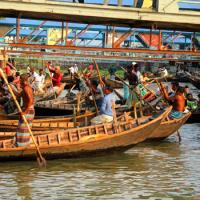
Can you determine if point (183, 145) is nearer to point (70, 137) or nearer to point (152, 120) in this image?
point (152, 120)

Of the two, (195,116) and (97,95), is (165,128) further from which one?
(195,116)

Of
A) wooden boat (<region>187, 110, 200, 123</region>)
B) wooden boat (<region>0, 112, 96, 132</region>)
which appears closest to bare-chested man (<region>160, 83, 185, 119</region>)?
wooden boat (<region>0, 112, 96, 132</region>)

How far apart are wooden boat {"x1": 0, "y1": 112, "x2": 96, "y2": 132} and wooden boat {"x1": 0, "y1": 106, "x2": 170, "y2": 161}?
1.74 m

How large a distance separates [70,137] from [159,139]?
3998mm

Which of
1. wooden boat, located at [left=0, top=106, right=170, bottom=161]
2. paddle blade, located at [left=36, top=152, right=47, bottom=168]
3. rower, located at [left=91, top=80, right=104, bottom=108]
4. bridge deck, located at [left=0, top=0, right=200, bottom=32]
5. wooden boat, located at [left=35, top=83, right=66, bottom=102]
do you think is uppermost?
bridge deck, located at [left=0, top=0, right=200, bottom=32]

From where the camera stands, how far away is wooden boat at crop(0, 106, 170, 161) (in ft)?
43.7

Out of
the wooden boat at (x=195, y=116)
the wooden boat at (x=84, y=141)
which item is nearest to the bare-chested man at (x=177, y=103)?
the wooden boat at (x=84, y=141)

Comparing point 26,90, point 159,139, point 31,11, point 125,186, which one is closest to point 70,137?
point 26,90

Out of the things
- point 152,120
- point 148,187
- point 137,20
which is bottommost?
point 148,187

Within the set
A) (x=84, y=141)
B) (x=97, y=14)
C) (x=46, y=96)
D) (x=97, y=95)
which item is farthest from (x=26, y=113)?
(x=46, y=96)

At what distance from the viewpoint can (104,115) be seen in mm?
15031

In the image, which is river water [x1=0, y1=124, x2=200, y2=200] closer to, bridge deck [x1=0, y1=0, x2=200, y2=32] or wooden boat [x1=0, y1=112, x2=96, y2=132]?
wooden boat [x1=0, y1=112, x2=96, y2=132]

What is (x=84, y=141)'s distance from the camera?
1376 centimetres

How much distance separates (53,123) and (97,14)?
3.86 m
